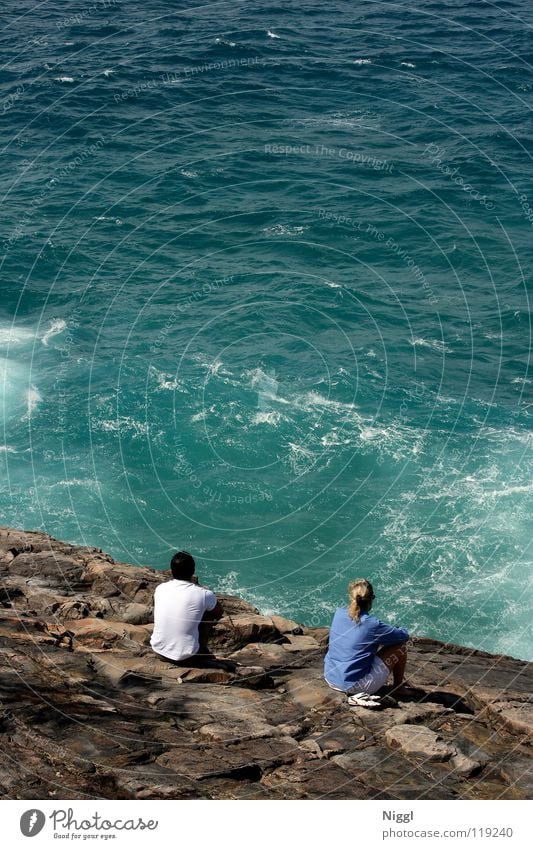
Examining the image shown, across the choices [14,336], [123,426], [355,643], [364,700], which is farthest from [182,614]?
[14,336]

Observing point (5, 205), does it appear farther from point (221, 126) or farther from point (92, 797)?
point (92, 797)

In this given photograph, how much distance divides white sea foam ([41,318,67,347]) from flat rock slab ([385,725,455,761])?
4015 centimetres

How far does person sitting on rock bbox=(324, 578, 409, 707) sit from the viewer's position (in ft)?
62.5

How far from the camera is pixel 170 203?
65.8 m

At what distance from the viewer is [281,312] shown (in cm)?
5541

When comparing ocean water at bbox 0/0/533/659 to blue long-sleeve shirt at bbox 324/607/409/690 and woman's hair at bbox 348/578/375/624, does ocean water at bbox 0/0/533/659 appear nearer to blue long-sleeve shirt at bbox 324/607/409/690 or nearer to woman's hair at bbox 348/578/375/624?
blue long-sleeve shirt at bbox 324/607/409/690

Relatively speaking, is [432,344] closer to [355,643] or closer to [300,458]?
[300,458]

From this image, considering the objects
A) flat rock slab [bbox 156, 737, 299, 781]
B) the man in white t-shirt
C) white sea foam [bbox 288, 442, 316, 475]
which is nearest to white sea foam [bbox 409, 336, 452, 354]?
white sea foam [bbox 288, 442, 316, 475]

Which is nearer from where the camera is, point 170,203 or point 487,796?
point 487,796

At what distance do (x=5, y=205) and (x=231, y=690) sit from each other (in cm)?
5302

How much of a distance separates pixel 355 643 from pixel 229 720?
2.70 m

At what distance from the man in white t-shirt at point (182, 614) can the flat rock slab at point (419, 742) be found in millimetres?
4203

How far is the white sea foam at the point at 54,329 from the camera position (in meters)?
55.0

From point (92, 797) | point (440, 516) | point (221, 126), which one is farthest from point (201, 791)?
point (221, 126)
